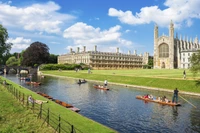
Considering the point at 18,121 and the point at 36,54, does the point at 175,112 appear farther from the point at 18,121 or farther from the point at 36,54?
the point at 36,54

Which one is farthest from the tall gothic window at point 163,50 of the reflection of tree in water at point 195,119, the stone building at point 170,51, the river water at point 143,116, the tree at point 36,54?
the reflection of tree in water at point 195,119

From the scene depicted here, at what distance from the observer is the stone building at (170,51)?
116562 mm

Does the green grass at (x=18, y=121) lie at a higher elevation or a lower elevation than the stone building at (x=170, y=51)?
lower

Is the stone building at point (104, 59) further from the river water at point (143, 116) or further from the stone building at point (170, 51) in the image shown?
the river water at point (143, 116)

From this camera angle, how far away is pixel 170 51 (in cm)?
11812

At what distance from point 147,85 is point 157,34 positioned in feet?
294

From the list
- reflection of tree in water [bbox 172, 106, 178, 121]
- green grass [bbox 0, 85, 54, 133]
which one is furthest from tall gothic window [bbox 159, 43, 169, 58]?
green grass [bbox 0, 85, 54, 133]

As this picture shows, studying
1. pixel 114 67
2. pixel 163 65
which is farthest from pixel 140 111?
pixel 114 67

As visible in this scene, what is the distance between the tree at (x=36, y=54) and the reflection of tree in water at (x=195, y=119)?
98305 mm

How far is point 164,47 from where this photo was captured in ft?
402

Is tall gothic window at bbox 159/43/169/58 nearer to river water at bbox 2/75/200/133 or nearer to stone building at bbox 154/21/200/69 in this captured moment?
stone building at bbox 154/21/200/69

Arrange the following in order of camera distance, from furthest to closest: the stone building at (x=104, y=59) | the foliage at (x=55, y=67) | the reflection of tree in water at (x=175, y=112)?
the stone building at (x=104, y=59) < the foliage at (x=55, y=67) < the reflection of tree in water at (x=175, y=112)

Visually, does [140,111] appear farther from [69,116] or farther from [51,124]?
[51,124]

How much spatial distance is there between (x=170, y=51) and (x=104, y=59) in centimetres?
4399
